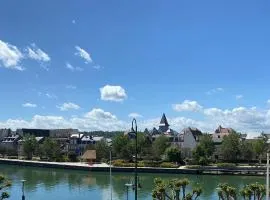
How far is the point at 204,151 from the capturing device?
104938 millimetres

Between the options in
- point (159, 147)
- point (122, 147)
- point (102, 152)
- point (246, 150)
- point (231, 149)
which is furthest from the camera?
point (102, 152)

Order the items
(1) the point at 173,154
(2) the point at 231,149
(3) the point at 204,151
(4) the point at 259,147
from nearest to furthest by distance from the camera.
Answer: (1) the point at 173,154 < (4) the point at 259,147 < (3) the point at 204,151 < (2) the point at 231,149

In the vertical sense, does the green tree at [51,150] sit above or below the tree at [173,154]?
above

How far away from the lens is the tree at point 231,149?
10625cm

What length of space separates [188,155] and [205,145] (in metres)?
11.4

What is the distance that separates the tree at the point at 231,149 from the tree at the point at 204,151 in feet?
9.67

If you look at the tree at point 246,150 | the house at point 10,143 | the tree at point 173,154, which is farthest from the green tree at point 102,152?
the house at point 10,143

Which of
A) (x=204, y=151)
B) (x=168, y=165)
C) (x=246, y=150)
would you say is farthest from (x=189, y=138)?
(x=168, y=165)

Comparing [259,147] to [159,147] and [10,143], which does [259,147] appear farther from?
[10,143]

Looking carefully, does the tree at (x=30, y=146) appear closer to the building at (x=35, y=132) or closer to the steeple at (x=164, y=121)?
the building at (x=35, y=132)

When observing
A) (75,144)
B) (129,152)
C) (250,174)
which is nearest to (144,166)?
(129,152)

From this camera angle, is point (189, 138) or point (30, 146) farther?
point (30, 146)

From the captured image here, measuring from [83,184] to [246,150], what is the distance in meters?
44.1

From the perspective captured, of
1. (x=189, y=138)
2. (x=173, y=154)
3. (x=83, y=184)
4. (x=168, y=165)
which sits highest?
(x=189, y=138)
